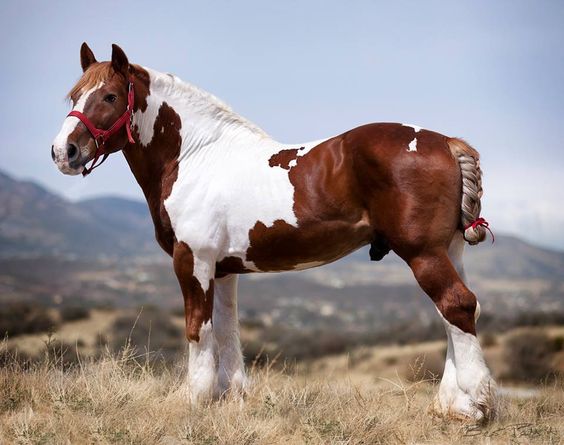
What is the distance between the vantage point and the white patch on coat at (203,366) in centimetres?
520

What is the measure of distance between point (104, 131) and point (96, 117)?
0.13 meters

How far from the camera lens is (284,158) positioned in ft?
16.9

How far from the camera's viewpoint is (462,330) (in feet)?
15.1

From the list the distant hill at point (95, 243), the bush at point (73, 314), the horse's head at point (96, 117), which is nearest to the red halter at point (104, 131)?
the horse's head at point (96, 117)

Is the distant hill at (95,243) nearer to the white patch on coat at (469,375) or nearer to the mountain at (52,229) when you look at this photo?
the mountain at (52,229)

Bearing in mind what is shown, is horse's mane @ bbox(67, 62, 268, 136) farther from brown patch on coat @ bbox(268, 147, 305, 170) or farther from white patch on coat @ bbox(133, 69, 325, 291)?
brown patch on coat @ bbox(268, 147, 305, 170)

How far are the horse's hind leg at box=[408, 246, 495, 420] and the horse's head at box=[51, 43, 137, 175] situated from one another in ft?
8.91

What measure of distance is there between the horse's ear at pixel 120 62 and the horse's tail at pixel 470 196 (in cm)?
280

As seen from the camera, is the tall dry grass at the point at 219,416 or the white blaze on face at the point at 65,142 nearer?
the tall dry grass at the point at 219,416

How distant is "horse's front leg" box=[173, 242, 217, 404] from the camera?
203 inches

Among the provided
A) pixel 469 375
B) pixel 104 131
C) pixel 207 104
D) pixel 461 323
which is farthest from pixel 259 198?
pixel 469 375

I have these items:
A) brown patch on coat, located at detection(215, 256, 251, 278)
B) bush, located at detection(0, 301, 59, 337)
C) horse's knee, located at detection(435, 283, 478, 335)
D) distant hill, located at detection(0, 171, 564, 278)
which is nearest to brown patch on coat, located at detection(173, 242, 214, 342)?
brown patch on coat, located at detection(215, 256, 251, 278)

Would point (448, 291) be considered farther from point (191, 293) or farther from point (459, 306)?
point (191, 293)

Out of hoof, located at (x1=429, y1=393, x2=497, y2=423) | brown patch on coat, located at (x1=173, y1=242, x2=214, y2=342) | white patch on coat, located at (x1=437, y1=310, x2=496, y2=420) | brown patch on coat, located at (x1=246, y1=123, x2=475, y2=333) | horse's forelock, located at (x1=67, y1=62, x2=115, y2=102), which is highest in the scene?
Result: horse's forelock, located at (x1=67, y1=62, x2=115, y2=102)
